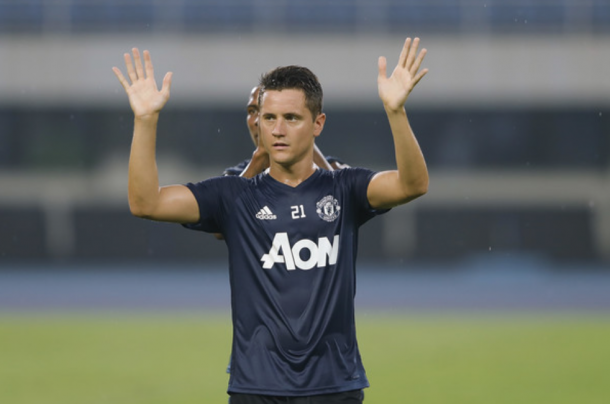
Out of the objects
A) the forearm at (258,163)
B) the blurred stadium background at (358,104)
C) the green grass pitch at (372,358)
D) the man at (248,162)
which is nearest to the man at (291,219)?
the man at (248,162)

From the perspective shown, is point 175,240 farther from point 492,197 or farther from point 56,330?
point 56,330

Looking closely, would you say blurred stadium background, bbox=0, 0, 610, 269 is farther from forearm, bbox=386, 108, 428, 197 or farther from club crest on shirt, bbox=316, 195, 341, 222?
forearm, bbox=386, 108, 428, 197

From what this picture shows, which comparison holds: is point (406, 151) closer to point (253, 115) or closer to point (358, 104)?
point (253, 115)

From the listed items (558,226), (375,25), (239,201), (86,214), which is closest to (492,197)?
(558,226)

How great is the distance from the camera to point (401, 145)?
140 inches

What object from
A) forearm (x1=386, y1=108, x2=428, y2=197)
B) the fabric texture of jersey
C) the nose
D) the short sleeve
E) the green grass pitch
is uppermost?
the nose

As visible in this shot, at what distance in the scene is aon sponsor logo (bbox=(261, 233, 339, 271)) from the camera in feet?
12.0

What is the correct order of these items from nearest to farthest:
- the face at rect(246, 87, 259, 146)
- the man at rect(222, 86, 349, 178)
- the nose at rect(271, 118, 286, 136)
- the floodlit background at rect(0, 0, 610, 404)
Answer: the nose at rect(271, 118, 286, 136) < the man at rect(222, 86, 349, 178) < the face at rect(246, 87, 259, 146) < the floodlit background at rect(0, 0, 610, 404)

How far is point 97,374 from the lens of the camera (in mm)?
10359

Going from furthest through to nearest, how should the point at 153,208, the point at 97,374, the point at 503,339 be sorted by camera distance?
the point at 503,339 → the point at 97,374 → the point at 153,208

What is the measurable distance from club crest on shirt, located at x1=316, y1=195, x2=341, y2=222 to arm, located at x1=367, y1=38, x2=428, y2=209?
135 mm

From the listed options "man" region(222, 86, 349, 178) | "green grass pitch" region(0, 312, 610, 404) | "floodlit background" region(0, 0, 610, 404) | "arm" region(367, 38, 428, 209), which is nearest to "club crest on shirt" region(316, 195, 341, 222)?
"arm" region(367, 38, 428, 209)

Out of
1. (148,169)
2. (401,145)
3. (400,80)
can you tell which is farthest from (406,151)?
(148,169)

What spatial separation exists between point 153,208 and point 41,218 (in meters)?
22.6
